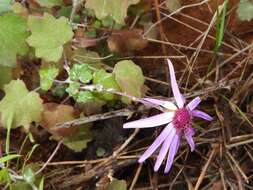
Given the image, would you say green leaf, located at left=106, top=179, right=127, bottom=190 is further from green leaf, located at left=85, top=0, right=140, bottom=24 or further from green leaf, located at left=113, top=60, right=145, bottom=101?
green leaf, located at left=85, top=0, right=140, bottom=24

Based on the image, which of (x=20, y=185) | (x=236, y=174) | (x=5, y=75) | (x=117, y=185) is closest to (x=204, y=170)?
(x=236, y=174)

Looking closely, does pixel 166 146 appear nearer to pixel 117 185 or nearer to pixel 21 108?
pixel 117 185

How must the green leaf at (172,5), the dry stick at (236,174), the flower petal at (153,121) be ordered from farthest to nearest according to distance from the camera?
1. the green leaf at (172,5)
2. the dry stick at (236,174)
3. the flower petal at (153,121)

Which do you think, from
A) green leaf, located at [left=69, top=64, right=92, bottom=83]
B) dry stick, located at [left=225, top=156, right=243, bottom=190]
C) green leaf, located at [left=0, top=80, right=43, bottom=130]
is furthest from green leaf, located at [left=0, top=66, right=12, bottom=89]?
dry stick, located at [left=225, top=156, right=243, bottom=190]

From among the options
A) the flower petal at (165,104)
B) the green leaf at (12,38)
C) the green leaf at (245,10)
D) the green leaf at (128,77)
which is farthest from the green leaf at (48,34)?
the green leaf at (245,10)

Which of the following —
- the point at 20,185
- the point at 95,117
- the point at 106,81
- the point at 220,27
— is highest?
the point at 220,27

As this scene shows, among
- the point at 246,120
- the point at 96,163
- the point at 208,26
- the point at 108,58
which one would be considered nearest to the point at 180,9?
the point at 208,26

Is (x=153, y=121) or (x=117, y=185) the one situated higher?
(x=153, y=121)

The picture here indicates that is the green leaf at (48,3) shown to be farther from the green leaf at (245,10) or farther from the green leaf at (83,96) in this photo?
the green leaf at (245,10)
